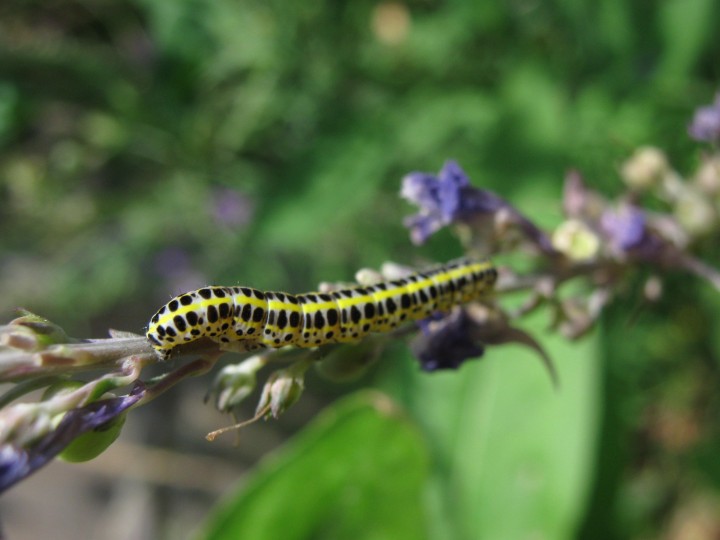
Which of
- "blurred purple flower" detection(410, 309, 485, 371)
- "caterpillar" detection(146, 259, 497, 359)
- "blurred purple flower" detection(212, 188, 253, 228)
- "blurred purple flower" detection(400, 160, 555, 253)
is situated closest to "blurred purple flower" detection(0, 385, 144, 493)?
"caterpillar" detection(146, 259, 497, 359)

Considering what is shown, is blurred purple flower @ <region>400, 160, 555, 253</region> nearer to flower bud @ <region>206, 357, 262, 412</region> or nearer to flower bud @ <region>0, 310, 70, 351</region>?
flower bud @ <region>206, 357, 262, 412</region>

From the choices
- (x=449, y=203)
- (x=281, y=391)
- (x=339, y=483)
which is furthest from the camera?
(x=339, y=483)

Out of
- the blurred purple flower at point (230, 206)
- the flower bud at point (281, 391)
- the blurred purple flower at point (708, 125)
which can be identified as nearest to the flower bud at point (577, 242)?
the blurred purple flower at point (708, 125)

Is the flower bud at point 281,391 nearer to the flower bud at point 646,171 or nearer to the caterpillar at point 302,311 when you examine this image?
the caterpillar at point 302,311

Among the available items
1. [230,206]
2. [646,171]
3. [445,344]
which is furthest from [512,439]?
[230,206]

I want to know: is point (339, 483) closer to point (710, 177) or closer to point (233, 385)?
point (233, 385)
